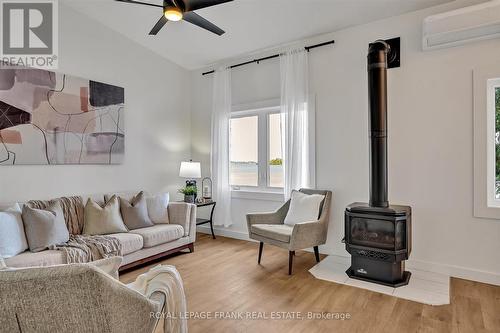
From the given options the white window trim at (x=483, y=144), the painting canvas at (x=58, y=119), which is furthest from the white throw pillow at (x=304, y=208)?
the painting canvas at (x=58, y=119)

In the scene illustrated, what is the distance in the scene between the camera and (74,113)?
366cm

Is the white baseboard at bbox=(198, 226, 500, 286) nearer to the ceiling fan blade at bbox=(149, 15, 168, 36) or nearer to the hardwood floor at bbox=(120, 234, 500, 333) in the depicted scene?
the hardwood floor at bbox=(120, 234, 500, 333)

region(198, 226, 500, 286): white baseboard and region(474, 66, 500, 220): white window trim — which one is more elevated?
region(474, 66, 500, 220): white window trim

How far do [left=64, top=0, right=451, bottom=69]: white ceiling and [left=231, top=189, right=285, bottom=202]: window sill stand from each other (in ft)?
6.97

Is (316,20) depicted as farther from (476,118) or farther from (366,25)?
(476,118)

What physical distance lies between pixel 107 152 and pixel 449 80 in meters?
4.21

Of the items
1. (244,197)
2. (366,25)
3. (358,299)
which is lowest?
(358,299)

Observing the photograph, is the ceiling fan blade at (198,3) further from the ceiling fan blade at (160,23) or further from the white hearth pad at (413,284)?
the white hearth pad at (413,284)

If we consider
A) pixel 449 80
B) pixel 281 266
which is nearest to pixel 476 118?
pixel 449 80

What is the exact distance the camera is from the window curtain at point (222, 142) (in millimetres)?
4680

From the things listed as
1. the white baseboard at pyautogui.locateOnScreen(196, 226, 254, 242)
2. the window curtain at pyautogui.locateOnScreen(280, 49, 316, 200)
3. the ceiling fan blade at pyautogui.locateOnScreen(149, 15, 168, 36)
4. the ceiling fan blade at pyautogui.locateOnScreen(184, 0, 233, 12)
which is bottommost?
the white baseboard at pyautogui.locateOnScreen(196, 226, 254, 242)

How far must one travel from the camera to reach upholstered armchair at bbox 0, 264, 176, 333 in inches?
40.1

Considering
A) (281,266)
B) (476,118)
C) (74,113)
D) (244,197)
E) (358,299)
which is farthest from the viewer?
(244,197)

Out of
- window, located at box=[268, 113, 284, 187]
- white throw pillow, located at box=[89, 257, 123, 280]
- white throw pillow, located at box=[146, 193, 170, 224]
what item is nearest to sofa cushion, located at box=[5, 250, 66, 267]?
white throw pillow, located at box=[146, 193, 170, 224]
